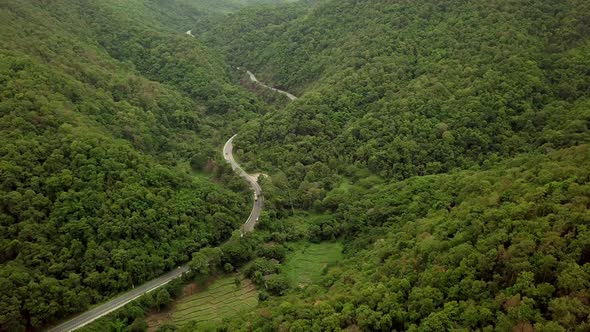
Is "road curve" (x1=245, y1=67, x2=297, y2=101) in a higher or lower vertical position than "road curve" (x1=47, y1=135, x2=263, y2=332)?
higher

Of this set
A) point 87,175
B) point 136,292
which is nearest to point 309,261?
point 136,292

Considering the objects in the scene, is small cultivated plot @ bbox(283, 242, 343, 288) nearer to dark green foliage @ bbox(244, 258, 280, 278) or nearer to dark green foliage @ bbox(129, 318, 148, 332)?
dark green foliage @ bbox(244, 258, 280, 278)

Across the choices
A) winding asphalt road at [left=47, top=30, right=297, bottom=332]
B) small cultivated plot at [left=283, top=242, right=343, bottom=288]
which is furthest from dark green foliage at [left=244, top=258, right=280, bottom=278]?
winding asphalt road at [left=47, top=30, right=297, bottom=332]

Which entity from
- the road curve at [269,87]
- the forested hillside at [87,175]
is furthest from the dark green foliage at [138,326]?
the road curve at [269,87]

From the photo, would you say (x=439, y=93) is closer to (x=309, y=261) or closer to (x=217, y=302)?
(x=309, y=261)

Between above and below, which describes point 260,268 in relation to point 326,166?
below

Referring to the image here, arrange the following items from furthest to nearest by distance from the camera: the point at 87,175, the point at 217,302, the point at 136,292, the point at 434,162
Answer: the point at 434,162, the point at 87,175, the point at 217,302, the point at 136,292

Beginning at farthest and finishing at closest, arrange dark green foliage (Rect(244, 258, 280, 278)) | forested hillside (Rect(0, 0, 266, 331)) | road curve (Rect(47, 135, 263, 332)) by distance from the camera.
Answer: dark green foliage (Rect(244, 258, 280, 278)) < forested hillside (Rect(0, 0, 266, 331)) < road curve (Rect(47, 135, 263, 332))

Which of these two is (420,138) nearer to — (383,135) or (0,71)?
(383,135)
